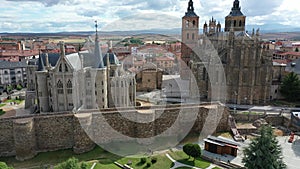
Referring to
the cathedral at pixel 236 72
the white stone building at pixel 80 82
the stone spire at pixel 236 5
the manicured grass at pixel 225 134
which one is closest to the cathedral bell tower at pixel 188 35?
the stone spire at pixel 236 5

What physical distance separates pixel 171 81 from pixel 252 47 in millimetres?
22491

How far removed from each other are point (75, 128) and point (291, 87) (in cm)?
3931

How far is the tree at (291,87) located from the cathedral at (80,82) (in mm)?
29986

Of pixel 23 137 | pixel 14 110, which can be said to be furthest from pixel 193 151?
pixel 14 110

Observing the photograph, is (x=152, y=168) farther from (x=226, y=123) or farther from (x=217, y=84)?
(x=217, y=84)

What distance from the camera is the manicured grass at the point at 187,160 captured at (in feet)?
86.0

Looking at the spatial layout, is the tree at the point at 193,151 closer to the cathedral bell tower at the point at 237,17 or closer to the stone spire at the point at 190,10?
the cathedral bell tower at the point at 237,17

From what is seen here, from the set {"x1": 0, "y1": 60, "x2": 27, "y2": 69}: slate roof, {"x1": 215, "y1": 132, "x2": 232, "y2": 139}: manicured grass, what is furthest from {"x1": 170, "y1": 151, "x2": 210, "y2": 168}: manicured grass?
{"x1": 0, "y1": 60, "x2": 27, "y2": 69}: slate roof

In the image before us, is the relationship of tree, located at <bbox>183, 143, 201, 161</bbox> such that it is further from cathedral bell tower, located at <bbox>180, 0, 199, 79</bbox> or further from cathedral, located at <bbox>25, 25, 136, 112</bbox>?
cathedral bell tower, located at <bbox>180, 0, 199, 79</bbox>

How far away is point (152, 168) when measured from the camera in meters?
25.6

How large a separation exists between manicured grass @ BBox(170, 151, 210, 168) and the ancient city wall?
4.87 meters

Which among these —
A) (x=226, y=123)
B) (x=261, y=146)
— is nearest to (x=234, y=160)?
(x=261, y=146)

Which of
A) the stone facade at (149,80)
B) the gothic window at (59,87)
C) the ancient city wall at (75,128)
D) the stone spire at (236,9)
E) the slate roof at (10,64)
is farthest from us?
the slate roof at (10,64)

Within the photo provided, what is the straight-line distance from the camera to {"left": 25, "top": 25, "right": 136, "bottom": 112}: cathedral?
35.3m
